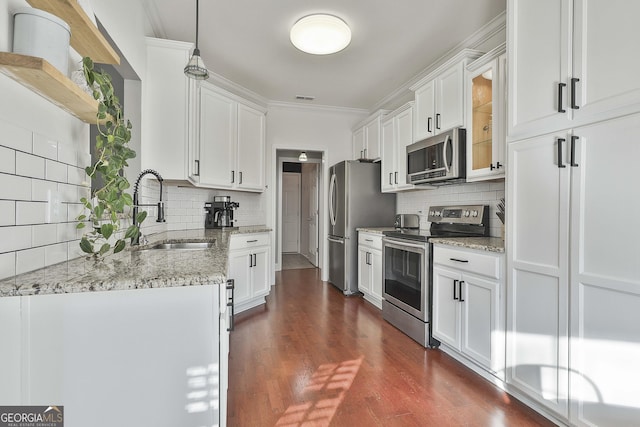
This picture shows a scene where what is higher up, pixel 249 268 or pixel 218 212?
pixel 218 212

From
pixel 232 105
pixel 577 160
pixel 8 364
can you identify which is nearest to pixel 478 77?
pixel 577 160

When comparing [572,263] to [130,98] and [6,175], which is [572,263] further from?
[130,98]

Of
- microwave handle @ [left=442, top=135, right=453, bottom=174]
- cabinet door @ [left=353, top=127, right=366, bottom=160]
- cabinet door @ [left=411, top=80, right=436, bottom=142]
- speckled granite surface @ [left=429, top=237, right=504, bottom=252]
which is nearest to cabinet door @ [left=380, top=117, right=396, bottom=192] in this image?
cabinet door @ [left=411, top=80, right=436, bottom=142]

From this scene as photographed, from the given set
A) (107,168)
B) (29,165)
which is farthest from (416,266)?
(29,165)

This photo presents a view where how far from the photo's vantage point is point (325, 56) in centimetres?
332

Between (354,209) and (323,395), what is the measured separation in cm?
265

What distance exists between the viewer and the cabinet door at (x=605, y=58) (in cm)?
134

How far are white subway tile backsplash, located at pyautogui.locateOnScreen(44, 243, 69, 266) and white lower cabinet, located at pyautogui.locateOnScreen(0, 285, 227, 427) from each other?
302 mm

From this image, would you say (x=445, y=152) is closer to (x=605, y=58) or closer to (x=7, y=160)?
(x=605, y=58)

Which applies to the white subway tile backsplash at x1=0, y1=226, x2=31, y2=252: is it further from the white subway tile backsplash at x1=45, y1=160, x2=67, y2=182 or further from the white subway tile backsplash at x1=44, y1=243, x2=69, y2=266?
the white subway tile backsplash at x1=45, y1=160, x2=67, y2=182

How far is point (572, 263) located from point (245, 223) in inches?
149

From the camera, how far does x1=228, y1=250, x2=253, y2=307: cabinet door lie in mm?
3242

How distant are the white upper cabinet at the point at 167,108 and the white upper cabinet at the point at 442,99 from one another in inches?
87.4

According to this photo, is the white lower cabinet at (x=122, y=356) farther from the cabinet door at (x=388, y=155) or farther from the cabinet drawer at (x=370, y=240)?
the cabinet door at (x=388, y=155)
